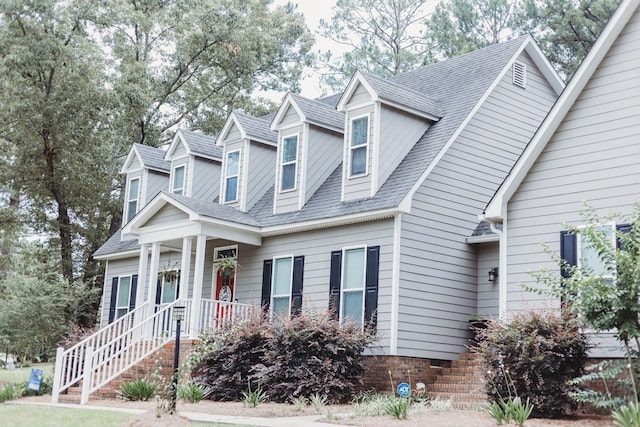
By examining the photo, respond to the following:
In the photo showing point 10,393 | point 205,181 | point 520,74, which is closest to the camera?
point 10,393

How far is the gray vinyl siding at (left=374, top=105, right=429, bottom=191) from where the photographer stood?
16.1m

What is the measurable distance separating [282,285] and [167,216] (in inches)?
130

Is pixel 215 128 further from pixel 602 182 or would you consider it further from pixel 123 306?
pixel 602 182

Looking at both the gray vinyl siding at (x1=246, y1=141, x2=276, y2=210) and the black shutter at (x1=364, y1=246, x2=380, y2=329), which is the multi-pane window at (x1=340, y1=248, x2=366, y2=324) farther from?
the gray vinyl siding at (x1=246, y1=141, x2=276, y2=210)

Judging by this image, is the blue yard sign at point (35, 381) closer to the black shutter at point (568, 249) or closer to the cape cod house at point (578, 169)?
the cape cod house at point (578, 169)

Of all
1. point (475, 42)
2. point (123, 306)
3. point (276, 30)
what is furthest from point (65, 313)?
point (475, 42)

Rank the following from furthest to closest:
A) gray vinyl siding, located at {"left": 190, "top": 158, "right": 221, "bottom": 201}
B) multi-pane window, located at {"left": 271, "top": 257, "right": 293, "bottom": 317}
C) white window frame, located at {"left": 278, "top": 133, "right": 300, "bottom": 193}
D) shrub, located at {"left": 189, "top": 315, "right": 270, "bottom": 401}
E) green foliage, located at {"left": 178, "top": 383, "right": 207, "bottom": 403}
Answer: gray vinyl siding, located at {"left": 190, "top": 158, "right": 221, "bottom": 201}
white window frame, located at {"left": 278, "top": 133, "right": 300, "bottom": 193}
multi-pane window, located at {"left": 271, "top": 257, "right": 293, "bottom": 317}
shrub, located at {"left": 189, "top": 315, "right": 270, "bottom": 401}
green foliage, located at {"left": 178, "top": 383, "right": 207, "bottom": 403}

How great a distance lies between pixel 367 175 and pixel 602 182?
5.14 m

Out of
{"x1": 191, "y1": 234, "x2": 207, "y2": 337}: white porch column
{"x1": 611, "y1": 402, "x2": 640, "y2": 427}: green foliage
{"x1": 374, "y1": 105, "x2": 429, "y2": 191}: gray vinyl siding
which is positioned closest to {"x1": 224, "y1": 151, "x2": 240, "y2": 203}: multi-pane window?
{"x1": 191, "y1": 234, "x2": 207, "y2": 337}: white porch column

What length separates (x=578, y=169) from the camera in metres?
12.8

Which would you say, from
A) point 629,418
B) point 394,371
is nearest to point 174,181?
point 394,371

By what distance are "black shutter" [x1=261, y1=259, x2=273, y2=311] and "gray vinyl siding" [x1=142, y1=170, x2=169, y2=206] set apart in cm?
652

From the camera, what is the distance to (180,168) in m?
21.9

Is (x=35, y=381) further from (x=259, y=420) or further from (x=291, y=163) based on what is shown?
(x=259, y=420)
